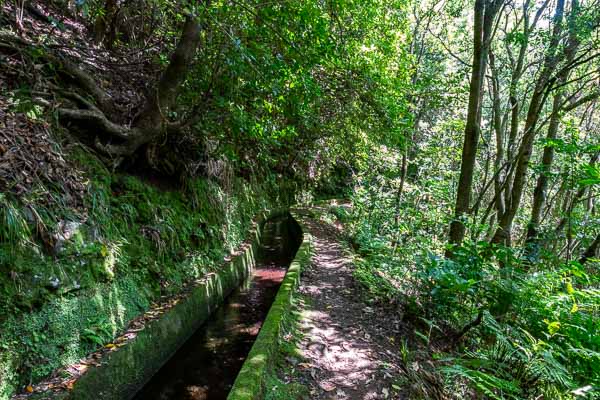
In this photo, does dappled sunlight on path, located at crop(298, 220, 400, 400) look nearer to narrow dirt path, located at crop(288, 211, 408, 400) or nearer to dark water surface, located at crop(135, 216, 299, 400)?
narrow dirt path, located at crop(288, 211, 408, 400)

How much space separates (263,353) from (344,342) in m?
1.32

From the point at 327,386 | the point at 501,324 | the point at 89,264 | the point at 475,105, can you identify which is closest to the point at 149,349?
Answer: the point at 89,264

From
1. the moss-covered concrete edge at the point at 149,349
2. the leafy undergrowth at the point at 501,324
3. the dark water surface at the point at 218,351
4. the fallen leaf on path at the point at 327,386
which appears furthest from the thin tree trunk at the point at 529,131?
the moss-covered concrete edge at the point at 149,349

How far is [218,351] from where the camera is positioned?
578cm

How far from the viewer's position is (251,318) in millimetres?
7020

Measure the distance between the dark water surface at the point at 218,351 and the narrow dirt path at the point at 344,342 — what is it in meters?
1.35

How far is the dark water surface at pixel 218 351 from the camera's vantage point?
4789 millimetres

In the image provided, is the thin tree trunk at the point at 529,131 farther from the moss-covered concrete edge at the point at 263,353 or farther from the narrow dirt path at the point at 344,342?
the moss-covered concrete edge at the point at 263,353

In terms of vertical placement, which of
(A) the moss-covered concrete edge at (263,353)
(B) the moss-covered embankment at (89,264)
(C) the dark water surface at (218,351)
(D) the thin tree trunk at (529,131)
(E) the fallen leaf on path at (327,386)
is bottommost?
(C) the dark water surface at (218,351)

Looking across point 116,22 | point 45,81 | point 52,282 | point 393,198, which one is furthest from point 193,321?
point 393,198

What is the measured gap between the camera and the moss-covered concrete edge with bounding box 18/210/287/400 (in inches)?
145

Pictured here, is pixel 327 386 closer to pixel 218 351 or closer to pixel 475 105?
pixel 218 351

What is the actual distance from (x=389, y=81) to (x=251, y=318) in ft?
21.1

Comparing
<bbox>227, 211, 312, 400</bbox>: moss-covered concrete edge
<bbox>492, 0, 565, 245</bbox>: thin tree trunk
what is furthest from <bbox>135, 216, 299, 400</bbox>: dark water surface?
<bbox>492, 0, 565, 245</bbox>: thin tree trunk
